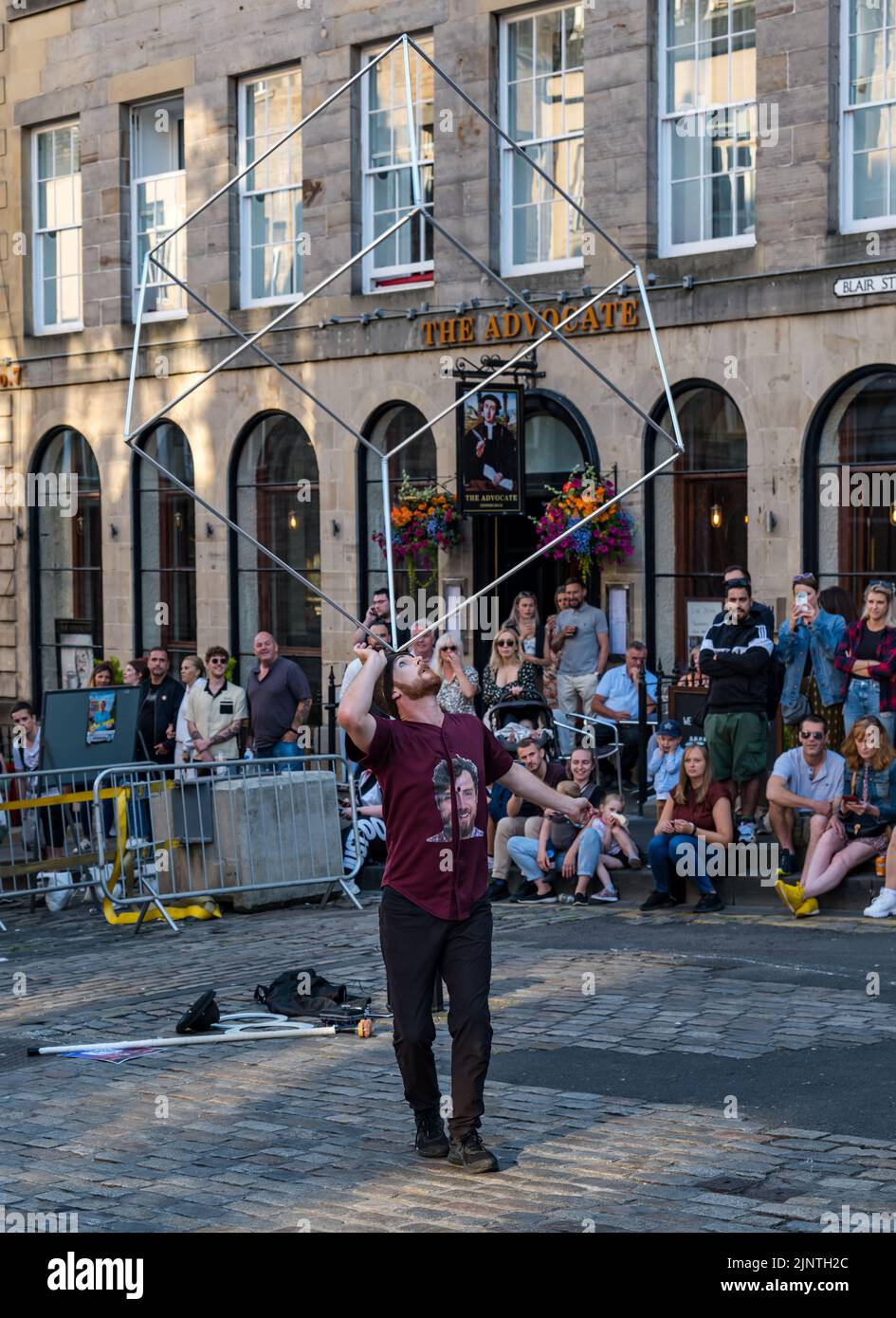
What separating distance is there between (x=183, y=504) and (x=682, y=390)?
8.02 m

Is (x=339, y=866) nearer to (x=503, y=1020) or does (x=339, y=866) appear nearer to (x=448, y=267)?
(x=503, y=1020)

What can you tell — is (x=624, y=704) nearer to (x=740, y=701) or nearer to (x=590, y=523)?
(x=590, y=523)

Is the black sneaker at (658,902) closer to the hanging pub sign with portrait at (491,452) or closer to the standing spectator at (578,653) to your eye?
the standing spectator at (578,653)

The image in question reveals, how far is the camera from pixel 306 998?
1041 cm

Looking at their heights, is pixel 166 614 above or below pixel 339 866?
above

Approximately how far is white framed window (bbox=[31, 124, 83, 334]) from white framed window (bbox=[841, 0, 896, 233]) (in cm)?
1187

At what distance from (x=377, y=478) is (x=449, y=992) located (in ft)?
46.5

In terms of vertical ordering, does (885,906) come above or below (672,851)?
below

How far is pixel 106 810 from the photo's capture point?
15.8m

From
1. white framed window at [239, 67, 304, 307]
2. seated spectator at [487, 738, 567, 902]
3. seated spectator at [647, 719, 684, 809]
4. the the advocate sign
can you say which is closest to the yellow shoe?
seated spectator at [647, 719, 684, 809]

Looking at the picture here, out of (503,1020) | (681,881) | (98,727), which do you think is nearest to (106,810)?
(98,727)

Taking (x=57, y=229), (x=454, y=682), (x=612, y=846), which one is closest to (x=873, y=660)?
(x=612, y=846)

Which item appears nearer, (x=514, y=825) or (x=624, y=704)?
(x=514, y=825)

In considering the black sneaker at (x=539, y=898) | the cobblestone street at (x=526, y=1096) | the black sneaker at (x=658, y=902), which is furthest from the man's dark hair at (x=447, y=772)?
the black sneaker at (x=539, y=898)
